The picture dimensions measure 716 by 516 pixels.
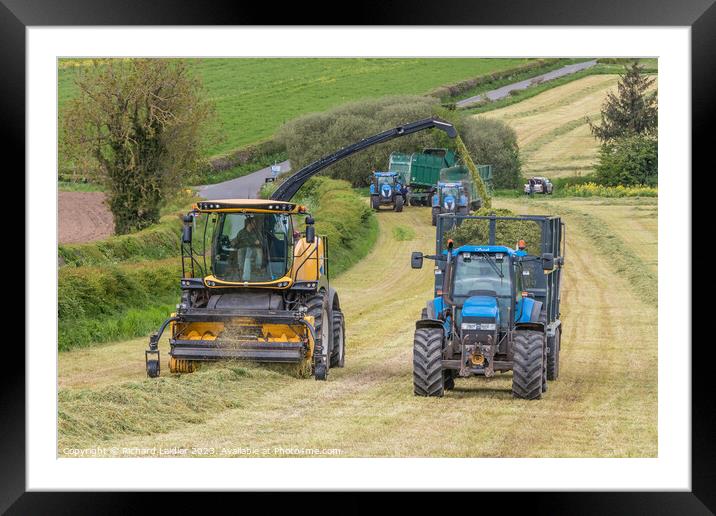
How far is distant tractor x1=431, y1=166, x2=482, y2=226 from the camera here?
34.9 metres

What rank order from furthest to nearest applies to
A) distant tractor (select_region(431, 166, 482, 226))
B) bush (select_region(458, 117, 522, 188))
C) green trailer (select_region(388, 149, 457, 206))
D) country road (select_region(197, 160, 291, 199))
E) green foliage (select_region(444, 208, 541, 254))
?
green trailer (select_region(388, 149, 457, 206)) → distant tractor (select_region(431, 166, 482, 226)) → bush (select_region(458, 117, 522, 188)) → country road (select_region(197, 160, 291, 199)) → green foliage (select_region(444, 208, 541, 254))

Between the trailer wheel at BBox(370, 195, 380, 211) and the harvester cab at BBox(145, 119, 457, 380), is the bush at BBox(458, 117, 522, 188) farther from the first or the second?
the harvester cab at BBox(145, 119, 457, 380)

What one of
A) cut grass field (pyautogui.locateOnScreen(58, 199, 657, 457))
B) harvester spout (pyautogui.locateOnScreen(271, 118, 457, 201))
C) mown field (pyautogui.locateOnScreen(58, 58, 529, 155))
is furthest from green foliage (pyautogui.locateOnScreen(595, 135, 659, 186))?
harvester spout (pyautogui.locateOnScreen(271, 118, 457, 201))

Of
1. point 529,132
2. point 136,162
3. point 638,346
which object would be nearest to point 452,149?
point 529,132

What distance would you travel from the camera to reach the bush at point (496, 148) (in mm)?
33688

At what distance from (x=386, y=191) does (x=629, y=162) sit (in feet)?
39.4

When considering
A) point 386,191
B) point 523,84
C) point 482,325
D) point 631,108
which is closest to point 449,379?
point 482,325

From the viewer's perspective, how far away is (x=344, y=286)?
30.7m

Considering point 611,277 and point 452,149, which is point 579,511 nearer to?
point 611,277

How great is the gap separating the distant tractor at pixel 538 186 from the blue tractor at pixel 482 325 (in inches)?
480

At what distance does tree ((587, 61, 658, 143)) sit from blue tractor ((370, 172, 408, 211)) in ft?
35.9

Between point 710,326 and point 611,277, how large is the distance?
17.2 metres

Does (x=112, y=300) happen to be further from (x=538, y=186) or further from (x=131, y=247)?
(x=538, y=186)

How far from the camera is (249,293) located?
58.1 feet
